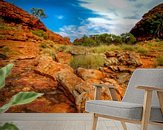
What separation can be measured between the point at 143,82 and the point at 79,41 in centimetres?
219

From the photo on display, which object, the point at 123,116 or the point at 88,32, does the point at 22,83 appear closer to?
the point at 88,32

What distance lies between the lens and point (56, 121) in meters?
3.84

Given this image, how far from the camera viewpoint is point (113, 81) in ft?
15.1

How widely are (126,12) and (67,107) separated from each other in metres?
1.89

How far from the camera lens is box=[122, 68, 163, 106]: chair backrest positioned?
2.63 metres

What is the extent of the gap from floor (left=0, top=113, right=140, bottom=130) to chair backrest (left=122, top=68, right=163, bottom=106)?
78cm

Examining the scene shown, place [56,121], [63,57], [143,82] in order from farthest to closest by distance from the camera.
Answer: [63,57]
[56,121]
[143,82]

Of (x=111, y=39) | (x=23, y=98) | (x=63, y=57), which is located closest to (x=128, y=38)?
(x=111, y=39)

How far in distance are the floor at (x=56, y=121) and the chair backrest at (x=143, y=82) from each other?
30.6 inches

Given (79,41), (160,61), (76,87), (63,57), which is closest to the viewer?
(76,87)

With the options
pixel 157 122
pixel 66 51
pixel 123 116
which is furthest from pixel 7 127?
pixel 66 51

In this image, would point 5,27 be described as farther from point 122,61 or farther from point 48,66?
point 122,61

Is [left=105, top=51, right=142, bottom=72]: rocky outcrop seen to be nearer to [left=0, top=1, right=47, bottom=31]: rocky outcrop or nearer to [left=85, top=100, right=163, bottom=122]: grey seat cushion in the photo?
[left=0, top=1, right=47, bottom=31]: rocky outcrop

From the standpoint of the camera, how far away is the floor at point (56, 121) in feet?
11.3
